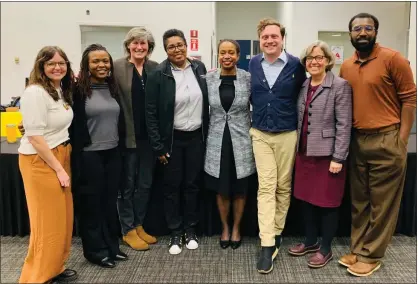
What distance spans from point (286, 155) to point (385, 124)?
1.87 ft

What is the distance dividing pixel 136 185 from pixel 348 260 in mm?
Result: 1436

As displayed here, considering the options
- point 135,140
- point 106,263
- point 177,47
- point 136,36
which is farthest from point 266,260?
point 136,36

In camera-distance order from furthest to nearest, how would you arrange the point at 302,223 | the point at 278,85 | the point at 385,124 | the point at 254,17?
the point at 254,17, the point at 302,223, the point at 278,85, the point at 385,124

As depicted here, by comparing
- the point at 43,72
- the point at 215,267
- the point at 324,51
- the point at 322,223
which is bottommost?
the point at 215,267

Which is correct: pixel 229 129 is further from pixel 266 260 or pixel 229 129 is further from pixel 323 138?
pixel 266 260

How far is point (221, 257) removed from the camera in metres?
2.34

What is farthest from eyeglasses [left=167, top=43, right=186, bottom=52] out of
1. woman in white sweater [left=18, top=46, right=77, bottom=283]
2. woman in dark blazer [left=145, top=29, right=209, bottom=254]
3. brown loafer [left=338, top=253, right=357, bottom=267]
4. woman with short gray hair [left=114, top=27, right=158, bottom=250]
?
brown loafer [left=338, top=253, right=357, bottom=267]

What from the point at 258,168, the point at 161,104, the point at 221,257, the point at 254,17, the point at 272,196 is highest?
the point at 254,17

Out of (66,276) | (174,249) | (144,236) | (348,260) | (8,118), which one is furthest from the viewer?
(8,118)

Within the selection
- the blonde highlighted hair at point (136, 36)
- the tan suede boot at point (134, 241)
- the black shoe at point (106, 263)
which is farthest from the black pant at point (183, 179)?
the blonde highlighted hair at point (136, 36)

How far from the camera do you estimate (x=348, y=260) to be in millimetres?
2174

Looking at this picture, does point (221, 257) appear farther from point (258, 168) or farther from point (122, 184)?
point (122, 184)

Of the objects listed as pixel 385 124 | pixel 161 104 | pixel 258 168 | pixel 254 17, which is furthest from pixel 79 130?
pixel 254 17

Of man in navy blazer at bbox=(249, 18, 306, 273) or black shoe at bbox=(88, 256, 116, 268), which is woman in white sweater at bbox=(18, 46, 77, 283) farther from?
Result: man in navy blazer at bbox=(249, 18, 306, 273)
